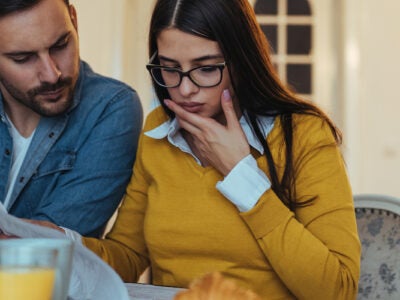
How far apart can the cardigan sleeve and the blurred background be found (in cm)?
280

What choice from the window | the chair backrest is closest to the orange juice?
the chair backrest

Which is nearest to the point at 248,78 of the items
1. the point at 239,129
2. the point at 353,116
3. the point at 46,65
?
the point at 239,129

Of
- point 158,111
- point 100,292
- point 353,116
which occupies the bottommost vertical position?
point 353,116

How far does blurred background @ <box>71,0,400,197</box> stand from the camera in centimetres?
403

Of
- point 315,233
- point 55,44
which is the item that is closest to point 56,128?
point 55,44

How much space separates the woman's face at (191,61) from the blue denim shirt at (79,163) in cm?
31

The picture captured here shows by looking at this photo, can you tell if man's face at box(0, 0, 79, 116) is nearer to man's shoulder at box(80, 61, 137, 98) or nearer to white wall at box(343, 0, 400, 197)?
man's shoulder at box(80, 61, 137, 98)

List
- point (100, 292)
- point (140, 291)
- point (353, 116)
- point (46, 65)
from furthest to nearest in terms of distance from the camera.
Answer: point (353, 116) < point (46, 65) < point (140, 291) < point (100, 292)

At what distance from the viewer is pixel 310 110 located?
138 cm

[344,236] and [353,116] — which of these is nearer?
[344,236]

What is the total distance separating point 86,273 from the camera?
94cm

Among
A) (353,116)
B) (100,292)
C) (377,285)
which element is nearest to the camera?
(100,292)

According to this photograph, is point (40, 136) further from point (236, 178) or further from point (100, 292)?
point (100, 292)

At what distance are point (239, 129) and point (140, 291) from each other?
1.18ft
